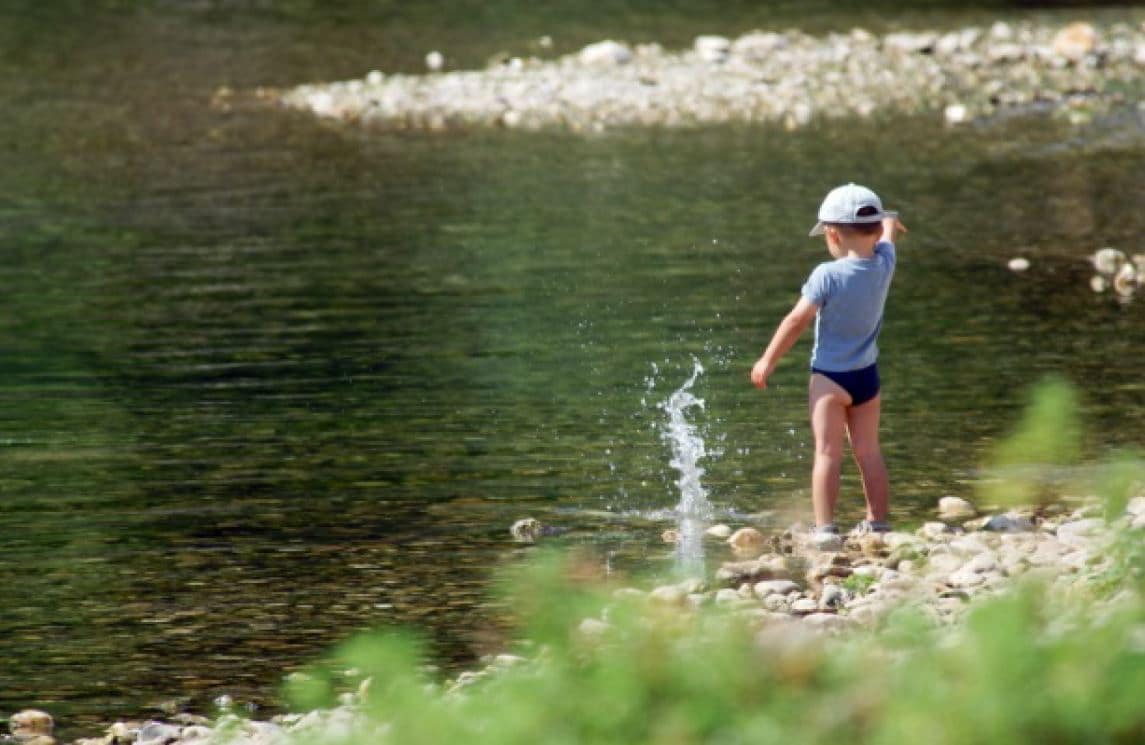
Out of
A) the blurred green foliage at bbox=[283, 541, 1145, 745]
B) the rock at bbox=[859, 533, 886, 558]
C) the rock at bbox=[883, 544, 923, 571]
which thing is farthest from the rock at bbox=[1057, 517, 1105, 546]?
the blurred green foliage at bbox=[283, 541, 1145, 745]

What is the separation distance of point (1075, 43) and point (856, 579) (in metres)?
25.9

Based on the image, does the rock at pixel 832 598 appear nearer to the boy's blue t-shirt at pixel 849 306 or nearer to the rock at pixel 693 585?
the rock at pixel 693 585

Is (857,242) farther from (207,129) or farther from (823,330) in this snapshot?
(207,129)

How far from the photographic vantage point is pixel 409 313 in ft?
59.6

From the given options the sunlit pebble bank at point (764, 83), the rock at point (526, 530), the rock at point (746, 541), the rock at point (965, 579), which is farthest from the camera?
the sunlit pebble bank at point (764, 83)

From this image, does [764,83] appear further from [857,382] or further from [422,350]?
[857,382]

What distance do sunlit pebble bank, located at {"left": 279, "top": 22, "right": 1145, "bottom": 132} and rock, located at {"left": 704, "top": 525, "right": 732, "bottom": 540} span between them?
18.5 meters

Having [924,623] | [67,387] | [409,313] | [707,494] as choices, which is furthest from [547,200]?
[924,623]

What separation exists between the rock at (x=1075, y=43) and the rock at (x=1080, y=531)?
24536 mm

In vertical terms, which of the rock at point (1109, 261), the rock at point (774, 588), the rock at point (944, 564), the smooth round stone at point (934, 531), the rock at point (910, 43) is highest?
the rock at point (910, 43)

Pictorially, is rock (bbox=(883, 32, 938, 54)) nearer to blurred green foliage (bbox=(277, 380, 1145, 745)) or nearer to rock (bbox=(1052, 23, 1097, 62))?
rock (bbox=(1052, 23, 1097, 62))

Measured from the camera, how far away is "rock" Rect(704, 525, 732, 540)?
1146 cm

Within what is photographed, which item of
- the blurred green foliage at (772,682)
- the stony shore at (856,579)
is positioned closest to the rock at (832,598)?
the stony shore at (856,579)

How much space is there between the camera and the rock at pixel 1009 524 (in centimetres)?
1095
